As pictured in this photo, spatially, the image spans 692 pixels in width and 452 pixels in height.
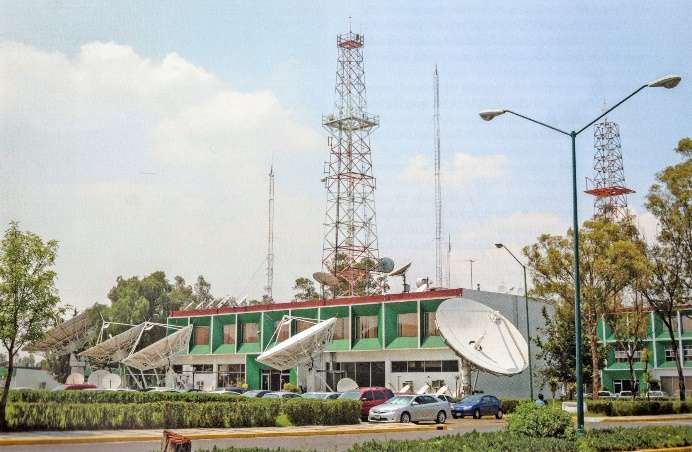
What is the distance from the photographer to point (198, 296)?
14312 centimetres

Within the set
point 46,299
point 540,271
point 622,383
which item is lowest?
point 622,383

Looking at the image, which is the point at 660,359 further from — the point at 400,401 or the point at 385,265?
the point at 400,401

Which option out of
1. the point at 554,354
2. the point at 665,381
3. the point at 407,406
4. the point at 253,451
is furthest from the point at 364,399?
the point at 665,381

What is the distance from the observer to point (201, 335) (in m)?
77.6

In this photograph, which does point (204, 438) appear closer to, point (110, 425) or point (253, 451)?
point (110, 425)

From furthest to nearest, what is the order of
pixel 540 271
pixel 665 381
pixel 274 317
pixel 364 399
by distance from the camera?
pixel 665 381 < pixel 274 317 < pixel 540 271 < pixel 364 399

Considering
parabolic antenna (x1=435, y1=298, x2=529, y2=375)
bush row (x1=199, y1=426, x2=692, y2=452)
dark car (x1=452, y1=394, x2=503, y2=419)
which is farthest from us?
parabolic antenna (x1=435, y1=298, x2=529, y2=375)

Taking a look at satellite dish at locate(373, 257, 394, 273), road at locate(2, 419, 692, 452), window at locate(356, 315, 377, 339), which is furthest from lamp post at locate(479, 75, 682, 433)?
satellite dish at locate(373, 257, 394, 273)

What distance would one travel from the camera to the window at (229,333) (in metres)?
74.2

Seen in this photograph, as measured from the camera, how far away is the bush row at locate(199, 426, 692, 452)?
57.3 feet

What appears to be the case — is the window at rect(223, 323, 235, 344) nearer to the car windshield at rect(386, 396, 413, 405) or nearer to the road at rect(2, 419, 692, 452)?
the car windshield at rect(386, 396, 413, 405)

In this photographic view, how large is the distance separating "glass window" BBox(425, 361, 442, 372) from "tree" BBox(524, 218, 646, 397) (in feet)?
35.9

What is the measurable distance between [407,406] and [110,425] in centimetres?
1463

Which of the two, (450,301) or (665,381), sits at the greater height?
(450,301)
